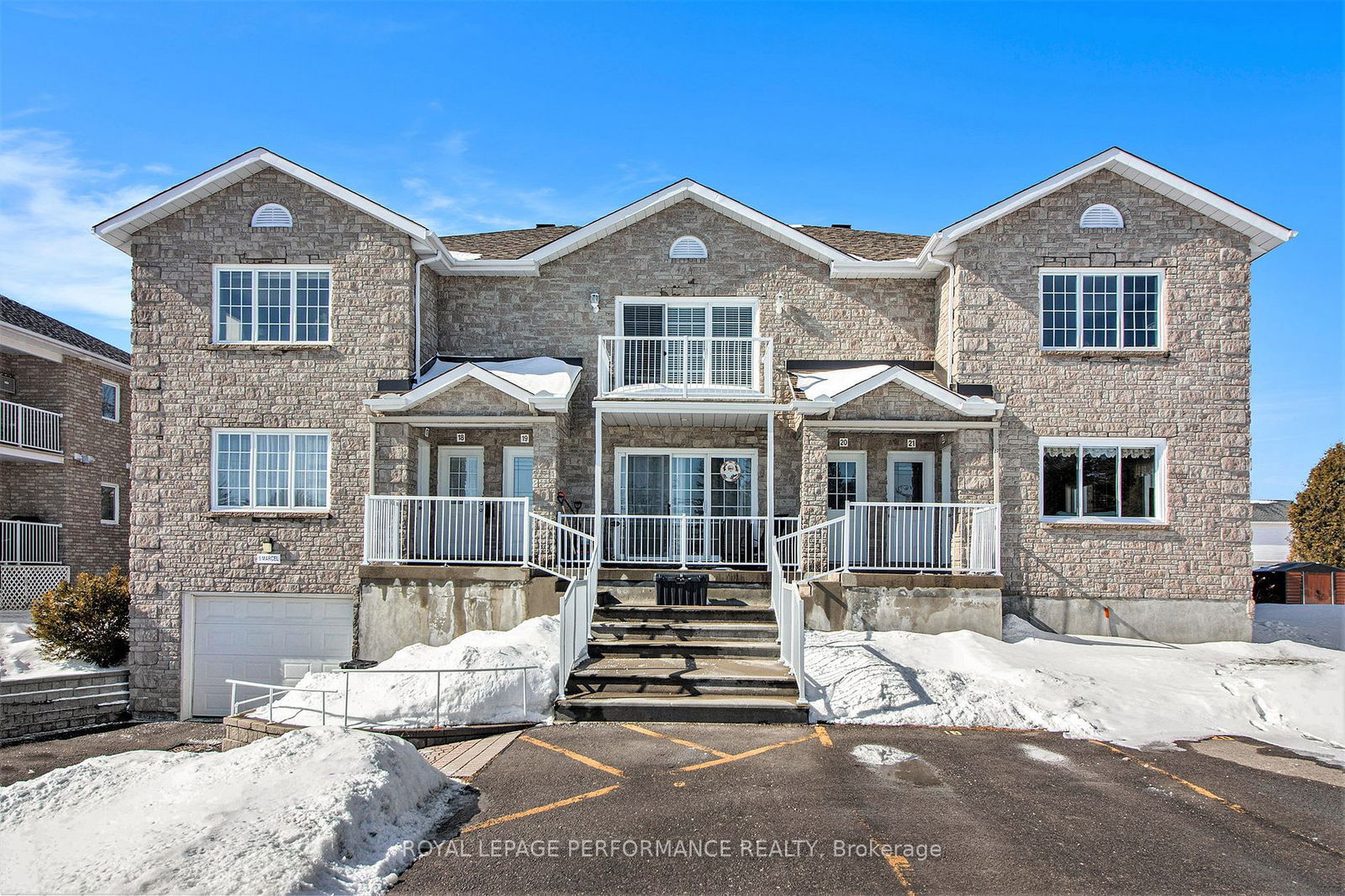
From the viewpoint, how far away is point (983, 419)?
14766 mm

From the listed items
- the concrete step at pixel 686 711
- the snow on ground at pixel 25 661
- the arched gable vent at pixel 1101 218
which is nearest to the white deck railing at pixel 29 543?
the snow on ground at pixel 25 661

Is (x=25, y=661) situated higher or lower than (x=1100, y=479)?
lower

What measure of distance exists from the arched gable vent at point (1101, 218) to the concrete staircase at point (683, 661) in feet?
27.2

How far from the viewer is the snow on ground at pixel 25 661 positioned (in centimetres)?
1498

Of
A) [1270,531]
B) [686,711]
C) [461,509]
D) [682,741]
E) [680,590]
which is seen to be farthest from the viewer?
[1270,531]

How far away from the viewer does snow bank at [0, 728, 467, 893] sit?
527 cm

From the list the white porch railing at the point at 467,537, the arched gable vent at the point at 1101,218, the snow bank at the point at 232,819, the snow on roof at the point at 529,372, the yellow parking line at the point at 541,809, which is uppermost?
the arched gable vent at the point at 1101,218

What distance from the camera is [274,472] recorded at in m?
15.4

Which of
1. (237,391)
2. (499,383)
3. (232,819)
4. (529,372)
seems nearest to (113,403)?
(237,391)

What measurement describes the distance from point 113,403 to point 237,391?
35.7 feet

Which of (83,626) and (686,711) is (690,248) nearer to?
(686,711)

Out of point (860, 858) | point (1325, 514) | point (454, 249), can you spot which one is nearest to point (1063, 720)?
point (860, 858)

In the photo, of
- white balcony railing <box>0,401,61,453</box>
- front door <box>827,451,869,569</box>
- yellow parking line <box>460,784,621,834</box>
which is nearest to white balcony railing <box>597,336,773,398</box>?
front door <box>827,451,869,569</box>

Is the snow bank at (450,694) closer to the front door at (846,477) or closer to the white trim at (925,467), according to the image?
the front door at (846,477)
